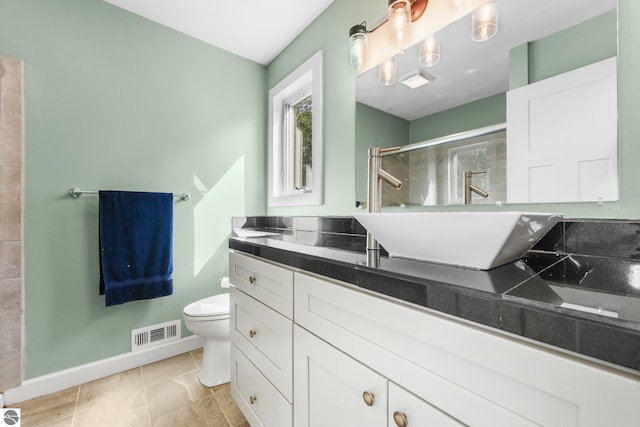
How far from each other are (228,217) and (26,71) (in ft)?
4.64

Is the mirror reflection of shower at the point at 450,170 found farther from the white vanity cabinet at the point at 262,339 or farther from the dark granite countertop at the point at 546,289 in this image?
the white vanity cabinet at the point at 262,339

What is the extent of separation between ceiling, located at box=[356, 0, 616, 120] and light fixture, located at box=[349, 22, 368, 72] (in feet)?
0.76

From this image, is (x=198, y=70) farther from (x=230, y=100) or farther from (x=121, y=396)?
(x=121, y=396)

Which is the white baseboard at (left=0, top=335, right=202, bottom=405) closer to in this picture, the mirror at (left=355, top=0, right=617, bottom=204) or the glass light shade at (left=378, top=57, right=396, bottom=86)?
the mirror at (left=355, top=0, right=617, bottom=204)

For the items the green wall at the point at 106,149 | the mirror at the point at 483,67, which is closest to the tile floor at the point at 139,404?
the green wall at the point at 106,149

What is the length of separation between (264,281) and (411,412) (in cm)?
68

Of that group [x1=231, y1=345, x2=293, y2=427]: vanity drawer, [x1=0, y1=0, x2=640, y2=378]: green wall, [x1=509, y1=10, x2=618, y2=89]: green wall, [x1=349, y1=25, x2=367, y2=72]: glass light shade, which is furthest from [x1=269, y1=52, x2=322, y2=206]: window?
[x1=509, y1=10, x2=618, y2=89]: green wall

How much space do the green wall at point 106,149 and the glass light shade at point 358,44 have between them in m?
1.17

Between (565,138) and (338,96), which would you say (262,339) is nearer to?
(565,138)

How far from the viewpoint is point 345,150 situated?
1.67m

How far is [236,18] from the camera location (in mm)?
1894

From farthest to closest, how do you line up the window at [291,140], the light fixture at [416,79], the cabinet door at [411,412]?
1. the window at [291,140]
2. the light fixture at [416,79]
3. the cabinet door at [411,412]

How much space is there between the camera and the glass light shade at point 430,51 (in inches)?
46.5

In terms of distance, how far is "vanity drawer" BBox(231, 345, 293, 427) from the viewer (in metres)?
1.01
